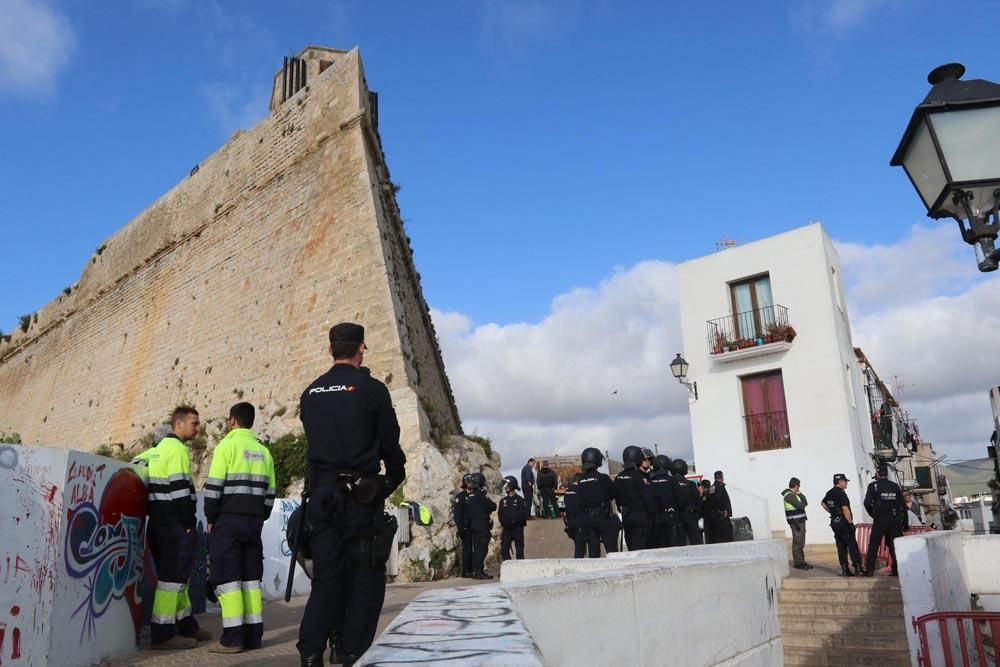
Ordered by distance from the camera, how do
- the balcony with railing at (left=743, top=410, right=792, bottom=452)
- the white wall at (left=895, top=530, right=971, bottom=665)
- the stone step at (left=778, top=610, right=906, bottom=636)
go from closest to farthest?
the white wall at (left=895, top=530, right=971, bottom=665) → the stone step at (left=778, top=610, right=906, bottom=636) → the balcony with railing at (left=743, top=410, right=792, bottom=452)

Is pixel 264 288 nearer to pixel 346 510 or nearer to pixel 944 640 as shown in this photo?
pixel 346 510

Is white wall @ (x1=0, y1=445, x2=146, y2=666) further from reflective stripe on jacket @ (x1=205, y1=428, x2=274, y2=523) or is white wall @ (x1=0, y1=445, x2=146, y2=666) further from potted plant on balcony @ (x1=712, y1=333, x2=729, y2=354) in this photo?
potted plant on balcony @ (x1=712, y1=333, x2=729, y2=354)

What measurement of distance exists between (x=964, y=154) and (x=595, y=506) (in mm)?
7775

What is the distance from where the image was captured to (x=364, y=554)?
3527mm

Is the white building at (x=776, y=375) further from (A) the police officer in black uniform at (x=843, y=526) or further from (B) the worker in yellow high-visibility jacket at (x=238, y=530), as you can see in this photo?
(B) the worker in yellow high-visibility jacket at (x=238, y=530)

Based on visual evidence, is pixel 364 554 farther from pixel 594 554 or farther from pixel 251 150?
pixel 251 150

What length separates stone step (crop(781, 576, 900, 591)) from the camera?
8727 mm

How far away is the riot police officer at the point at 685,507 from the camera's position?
11.6 metres

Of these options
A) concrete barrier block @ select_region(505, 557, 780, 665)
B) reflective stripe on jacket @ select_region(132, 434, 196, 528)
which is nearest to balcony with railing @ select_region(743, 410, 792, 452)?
concrete barrier block @ select_region(505, 557, 780, 665)

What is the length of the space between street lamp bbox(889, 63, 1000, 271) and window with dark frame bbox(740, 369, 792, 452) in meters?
16.4

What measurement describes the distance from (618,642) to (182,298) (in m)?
23.0

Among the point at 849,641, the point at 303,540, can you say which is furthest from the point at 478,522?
the point at 303,540

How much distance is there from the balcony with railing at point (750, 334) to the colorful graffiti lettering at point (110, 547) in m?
16.4

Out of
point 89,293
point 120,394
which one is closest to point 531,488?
point 120,394
